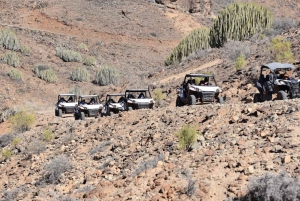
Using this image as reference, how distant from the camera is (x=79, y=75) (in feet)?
122

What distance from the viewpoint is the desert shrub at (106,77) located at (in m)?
36.9

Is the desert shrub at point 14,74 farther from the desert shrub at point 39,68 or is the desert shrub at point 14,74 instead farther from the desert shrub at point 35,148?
the desert shrub at point 35,148

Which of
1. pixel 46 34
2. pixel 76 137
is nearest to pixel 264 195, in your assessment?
pixel 76 137

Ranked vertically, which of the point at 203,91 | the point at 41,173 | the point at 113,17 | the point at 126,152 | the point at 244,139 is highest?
the point at 113,17

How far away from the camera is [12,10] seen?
2213 inches

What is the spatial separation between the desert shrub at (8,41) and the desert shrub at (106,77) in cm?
881

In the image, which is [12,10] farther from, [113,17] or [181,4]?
[181,4]

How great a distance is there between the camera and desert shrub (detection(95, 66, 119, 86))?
121 ft

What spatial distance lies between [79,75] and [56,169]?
27.2 m

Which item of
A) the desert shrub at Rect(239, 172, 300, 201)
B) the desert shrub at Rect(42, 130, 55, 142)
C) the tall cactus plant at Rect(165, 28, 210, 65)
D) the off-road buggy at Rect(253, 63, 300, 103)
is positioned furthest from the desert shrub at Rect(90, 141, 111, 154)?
the tall cactus plant at Rect(165, 28, 210, 65)

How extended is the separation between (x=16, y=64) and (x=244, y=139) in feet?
101

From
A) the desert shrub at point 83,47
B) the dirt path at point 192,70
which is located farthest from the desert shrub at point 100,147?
the desert shrub at point 83,47

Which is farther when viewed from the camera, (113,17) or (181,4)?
(181,4)

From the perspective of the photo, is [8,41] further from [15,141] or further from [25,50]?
[15,141]
